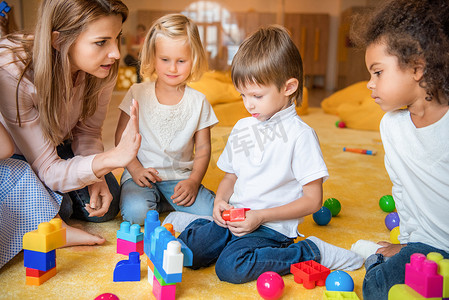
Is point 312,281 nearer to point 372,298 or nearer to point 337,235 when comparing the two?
point 372,298

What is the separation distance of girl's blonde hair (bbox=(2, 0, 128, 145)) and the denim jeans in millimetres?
150

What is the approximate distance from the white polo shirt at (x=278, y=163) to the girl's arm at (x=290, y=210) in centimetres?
4

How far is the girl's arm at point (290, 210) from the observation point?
1132 millimetres

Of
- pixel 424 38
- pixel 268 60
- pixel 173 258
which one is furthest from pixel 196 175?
pixel 424 38

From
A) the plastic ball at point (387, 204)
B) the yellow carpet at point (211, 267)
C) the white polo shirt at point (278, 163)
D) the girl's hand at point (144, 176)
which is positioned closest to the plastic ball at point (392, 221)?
the yellow carpet at point (211, 267)

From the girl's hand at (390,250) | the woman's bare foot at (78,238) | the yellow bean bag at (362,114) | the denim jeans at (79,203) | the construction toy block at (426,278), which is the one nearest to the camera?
the construction toy block at (426,278)

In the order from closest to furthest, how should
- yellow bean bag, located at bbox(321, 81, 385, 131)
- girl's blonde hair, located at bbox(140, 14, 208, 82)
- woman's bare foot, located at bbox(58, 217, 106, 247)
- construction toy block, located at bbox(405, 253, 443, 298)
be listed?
construction toy block, located at bbox(405, 253, 443, 298) < woman's bare foot, located at bbox(58, 217, 106, 247) < girl's blonde hair, located at bbox(140, 14, 208, 82) < yellow bean bag, located at bbox(321, 81, 385, 131)

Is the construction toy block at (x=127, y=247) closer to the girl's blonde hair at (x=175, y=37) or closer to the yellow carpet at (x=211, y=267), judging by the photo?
the yellow carpet at (x=211, y=267)

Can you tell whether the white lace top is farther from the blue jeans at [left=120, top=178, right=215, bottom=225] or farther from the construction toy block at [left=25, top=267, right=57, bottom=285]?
A: the construction toy block at [left=25, top=267, right=57, bottom=285]

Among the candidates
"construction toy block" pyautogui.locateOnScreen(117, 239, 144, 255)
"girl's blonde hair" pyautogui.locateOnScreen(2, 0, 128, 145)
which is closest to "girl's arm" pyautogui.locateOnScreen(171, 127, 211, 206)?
"construction toy block" pyautogui.locateOnScreen(117, 239, 144, 255)

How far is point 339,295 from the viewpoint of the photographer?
0.96 meters

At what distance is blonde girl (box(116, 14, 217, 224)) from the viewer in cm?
149

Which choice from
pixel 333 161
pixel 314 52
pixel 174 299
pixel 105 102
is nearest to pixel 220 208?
pixel 174 299

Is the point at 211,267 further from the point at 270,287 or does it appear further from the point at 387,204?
the point at 387,204
